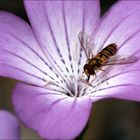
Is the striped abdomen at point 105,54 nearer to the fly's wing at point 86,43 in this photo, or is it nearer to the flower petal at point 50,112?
the fly's wing at point 86,43

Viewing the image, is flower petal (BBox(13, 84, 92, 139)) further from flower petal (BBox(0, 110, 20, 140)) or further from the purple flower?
flower petal (BBox(0, 110, 20, 140))

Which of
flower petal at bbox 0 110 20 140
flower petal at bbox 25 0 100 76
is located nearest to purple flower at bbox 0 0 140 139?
flower petal at bbox 25 0 100 76

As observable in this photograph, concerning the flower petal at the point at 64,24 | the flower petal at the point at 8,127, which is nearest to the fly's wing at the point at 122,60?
the flower petal at the point at 64,24

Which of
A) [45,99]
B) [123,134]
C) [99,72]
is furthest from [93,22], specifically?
[123,134]

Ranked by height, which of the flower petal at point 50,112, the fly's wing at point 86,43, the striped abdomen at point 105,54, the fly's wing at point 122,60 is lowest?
the flower petal at point 50,112

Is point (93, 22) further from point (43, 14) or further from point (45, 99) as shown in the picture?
point (45, 99)

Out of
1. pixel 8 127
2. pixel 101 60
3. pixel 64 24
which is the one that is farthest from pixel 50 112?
pixel 64 24
